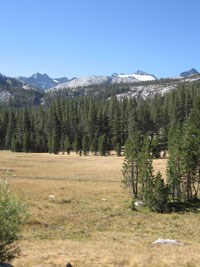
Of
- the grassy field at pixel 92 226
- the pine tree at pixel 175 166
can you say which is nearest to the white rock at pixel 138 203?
the grassy field at pixel 92 226

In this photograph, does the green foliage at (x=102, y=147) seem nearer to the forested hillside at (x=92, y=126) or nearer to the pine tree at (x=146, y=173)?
the forested hillside at (x=92, y=126)

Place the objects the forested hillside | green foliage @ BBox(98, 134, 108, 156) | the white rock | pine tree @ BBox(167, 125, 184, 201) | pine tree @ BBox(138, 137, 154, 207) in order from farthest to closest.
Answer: the forested hillside, green foliage @ BBox(98, 134, 108, 156), pine tree @ BBox(167, 125, 184, 201), the white rock, pine tree @ BBox(138, 137, 154, 207)

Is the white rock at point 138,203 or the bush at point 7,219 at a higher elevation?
the bush at point 7,219

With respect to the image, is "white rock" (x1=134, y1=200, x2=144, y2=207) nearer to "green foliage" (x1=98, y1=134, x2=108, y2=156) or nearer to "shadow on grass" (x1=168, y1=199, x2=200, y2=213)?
"shadow on grass" (x1=168, y1=199, x2=200, y2=213)

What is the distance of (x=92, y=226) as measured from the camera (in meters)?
43.0

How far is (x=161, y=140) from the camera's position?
126 meters

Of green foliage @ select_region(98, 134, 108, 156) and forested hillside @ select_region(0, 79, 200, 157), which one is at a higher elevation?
forested hillside @ select_region(0, 79, 200, 157)

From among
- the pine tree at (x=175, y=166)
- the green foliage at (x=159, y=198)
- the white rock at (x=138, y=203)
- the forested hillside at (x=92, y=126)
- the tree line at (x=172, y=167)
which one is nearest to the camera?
the green foliage at (x=159, y=198)

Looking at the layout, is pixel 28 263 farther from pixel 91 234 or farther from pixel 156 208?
pixel 156 208

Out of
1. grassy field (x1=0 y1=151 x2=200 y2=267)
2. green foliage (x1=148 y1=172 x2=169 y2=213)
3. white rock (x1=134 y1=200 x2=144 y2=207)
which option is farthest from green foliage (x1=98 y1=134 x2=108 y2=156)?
green foliage (x1=148 y1=172 x2=169 y2=213)

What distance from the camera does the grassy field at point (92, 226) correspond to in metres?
27.0

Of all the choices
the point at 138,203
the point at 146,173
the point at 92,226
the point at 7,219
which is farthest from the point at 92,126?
the point at 7,219

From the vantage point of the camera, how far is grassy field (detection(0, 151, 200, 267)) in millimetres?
27016

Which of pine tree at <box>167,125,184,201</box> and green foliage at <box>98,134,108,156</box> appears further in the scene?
green foliage at <box>98,134,108,156</box>
